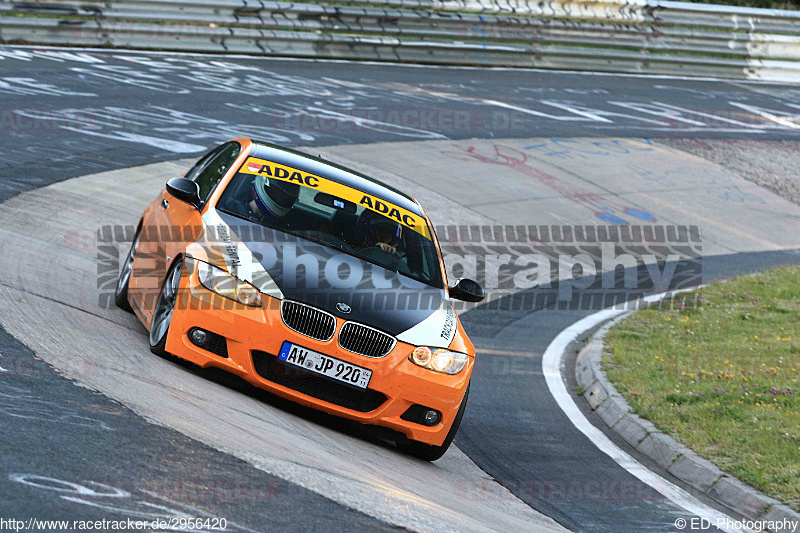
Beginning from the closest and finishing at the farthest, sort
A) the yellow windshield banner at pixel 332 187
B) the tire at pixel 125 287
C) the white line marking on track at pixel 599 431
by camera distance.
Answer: the white line marking on track at pixel 599 431
the yellow windshield banner at pixel 332 187
the tire at pixel 125 287

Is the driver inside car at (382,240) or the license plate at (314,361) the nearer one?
the license plate at (314,361)

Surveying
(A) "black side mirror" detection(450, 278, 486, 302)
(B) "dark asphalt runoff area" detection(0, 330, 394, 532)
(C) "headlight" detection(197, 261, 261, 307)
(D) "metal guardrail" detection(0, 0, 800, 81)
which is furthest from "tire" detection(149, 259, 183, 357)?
(D) "metal guardrail" detection(0, 0, 800, 81)

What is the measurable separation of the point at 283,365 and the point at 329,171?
2.37 meters

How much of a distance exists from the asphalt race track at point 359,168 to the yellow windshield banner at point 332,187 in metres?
1.58

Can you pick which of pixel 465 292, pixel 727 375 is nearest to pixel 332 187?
pixel 465 292

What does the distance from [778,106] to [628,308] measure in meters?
17.4

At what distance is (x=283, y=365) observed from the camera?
6.45 m

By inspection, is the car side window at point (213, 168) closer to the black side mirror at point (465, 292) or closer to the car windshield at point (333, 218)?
the car windshield at point (333, 218)

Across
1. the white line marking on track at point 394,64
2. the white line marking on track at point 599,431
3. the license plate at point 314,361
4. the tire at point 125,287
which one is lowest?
Answer: the white line marking on track at point 599,431

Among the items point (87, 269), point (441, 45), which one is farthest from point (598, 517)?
point (441, 45)

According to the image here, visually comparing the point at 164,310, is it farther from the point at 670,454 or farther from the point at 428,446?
the point at 670,454

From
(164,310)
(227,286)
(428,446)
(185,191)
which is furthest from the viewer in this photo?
(185,191)

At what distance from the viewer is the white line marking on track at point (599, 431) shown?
23.0 ft

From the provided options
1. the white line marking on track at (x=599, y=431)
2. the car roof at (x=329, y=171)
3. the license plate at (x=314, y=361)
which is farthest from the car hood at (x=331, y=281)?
the white line marking on track at (x=599, y=431)
